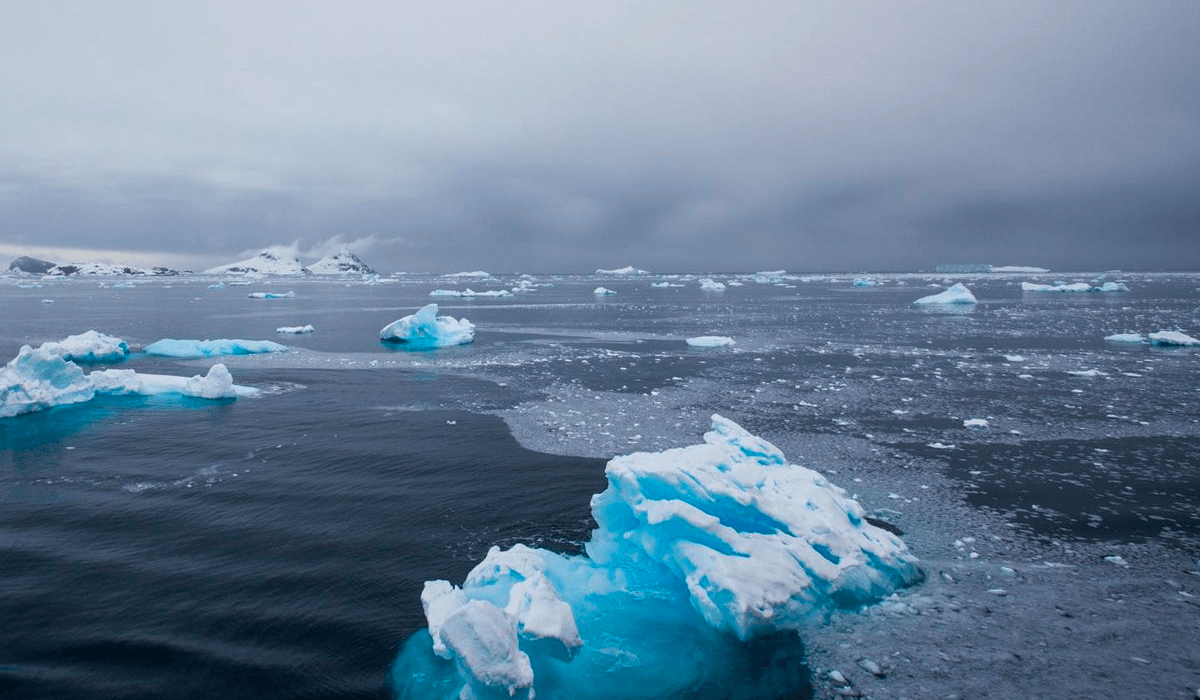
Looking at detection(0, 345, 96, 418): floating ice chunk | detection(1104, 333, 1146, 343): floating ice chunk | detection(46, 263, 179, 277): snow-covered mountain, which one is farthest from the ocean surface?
detection(46, 263, 179, 277): snow-covered mountain

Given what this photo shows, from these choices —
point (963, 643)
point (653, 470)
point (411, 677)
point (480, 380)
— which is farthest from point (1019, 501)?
point (480, 380)

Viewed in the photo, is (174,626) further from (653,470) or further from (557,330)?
(557,330)

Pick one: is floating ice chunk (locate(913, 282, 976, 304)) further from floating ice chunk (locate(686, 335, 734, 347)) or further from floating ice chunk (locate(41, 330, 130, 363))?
floating ice chunk (locate(41, 330, 130, 363))

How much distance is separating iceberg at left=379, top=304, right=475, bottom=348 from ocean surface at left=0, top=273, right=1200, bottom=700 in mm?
3512

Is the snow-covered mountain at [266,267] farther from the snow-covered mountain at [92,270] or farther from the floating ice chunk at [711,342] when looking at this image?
the floating ice chunk at [711,342]

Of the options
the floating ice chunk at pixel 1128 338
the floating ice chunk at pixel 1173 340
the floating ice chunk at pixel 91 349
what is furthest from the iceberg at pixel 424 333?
the floating ice chunk at pixel 1173 340

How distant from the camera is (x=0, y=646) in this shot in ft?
17.7

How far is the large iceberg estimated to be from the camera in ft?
15.9

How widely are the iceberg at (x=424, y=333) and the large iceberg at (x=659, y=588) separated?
18.8m

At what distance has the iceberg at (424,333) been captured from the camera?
24.8 meters

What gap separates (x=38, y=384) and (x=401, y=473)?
986 centimetres

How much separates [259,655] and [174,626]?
97cm

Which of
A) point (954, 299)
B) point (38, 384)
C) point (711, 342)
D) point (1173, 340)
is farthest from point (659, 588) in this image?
point (954, 299)

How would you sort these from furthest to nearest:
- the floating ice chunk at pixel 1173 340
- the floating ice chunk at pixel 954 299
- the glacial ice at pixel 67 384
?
the floating ice chunk at pixel 954 299 < the floating ice chunk at pixel 1173 340 < the glacial ice at pixel 67 384
